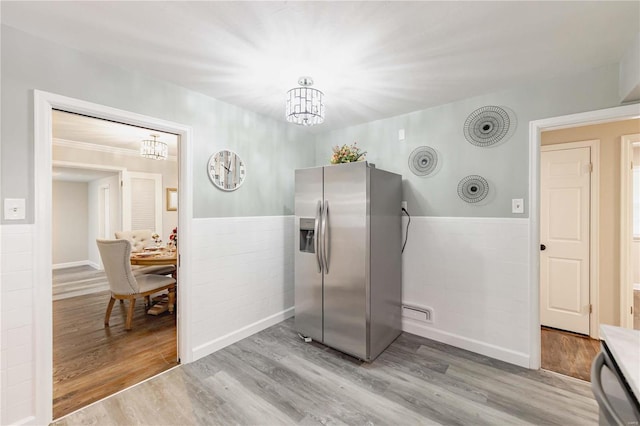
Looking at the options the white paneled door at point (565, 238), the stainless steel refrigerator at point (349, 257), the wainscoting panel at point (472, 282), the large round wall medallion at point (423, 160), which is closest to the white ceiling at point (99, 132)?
the stainless steel refrigerator at point (349, 257)

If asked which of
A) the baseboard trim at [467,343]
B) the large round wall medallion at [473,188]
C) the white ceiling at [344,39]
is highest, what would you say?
the white ceiling at [344,39]

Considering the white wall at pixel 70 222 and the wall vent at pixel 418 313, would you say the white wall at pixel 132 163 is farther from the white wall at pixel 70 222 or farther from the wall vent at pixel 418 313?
the wall vent at pixel 418 313

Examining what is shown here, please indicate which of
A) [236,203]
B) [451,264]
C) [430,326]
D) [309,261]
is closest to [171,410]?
[309,261]

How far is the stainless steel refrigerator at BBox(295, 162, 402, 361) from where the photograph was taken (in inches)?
93.0

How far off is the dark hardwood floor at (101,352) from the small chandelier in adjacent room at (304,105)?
239 cm

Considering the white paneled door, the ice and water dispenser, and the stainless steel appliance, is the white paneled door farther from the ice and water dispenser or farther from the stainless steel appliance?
the ice and water dispenser

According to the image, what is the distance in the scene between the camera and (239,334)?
2.76 meters

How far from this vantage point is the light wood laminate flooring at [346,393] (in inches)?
68.5

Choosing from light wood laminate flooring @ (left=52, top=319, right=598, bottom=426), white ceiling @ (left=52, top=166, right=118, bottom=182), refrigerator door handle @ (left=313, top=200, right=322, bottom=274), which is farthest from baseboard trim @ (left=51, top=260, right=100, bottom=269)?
refrigerator door handle @ (left=313, top=200, right=322, bottom=274)

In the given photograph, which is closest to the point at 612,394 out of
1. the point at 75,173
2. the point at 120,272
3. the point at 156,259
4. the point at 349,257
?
the point at 349,257

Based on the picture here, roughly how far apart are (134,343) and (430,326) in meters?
3.05

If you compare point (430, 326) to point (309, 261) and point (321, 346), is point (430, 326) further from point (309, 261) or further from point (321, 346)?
point (309, 261)

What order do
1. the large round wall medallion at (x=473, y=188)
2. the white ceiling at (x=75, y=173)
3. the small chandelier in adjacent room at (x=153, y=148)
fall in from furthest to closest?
the white ceiling at (x=75, y=173) < the small chandelier in adjacent room at (x=153, y=148) < the large round wall medallion at (x=473, y=188)

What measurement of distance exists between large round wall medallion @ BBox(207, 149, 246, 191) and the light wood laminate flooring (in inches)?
63.7
